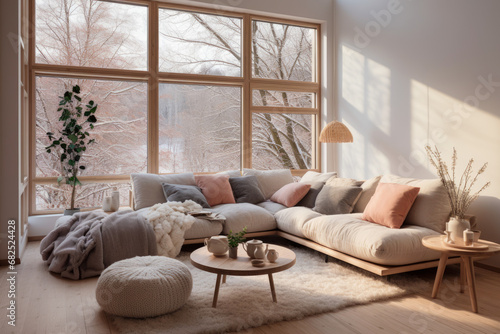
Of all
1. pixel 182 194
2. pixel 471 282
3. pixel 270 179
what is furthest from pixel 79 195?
pixel 471 282

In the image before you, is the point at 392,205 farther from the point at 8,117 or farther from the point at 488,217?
the point at 8,117

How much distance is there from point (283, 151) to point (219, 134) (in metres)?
1.08

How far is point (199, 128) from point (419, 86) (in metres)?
3.00

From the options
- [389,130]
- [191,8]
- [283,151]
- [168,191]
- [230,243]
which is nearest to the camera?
[230,243]

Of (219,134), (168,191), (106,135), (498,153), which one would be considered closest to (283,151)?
(219,134)

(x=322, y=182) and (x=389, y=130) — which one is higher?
(x=389, y=130)

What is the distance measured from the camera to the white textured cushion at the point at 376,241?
3.40m

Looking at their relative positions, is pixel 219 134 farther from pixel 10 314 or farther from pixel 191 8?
pixel 10 314

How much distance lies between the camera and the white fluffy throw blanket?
166 inches

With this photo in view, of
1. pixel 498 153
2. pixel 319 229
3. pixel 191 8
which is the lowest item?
pixel 319 229

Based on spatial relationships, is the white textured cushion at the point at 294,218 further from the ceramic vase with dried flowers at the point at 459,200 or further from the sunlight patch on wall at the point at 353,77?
the sunlight patch on wall at the point at 353,77

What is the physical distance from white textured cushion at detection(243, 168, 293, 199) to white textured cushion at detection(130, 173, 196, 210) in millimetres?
1060

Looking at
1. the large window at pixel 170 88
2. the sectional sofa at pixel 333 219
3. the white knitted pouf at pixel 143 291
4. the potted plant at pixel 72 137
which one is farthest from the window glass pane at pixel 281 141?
the white knitted pouf at pixel 143 291

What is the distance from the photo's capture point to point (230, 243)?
318 cm
